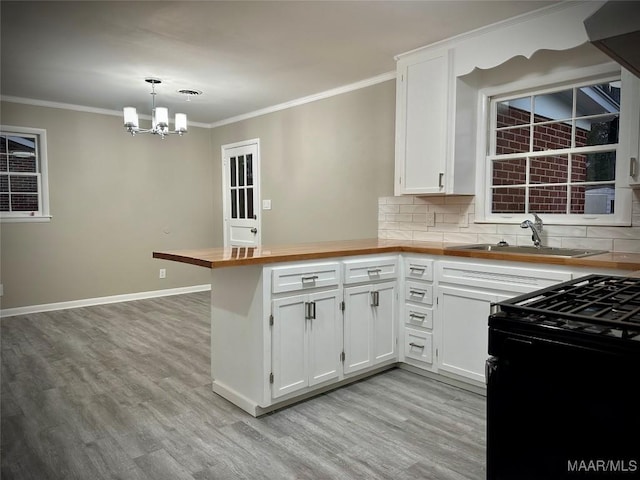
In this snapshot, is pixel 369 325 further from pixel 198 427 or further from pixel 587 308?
pixel 587 308

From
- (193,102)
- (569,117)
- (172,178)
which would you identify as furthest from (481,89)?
(172,178)

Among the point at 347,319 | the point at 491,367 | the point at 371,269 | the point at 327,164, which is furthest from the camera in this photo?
the point at 327,164

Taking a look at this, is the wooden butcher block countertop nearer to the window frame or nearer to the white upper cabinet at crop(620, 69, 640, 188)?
the window frame

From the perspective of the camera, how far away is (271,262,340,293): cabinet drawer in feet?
7.96

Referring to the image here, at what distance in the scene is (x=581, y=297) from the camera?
3.94 ft

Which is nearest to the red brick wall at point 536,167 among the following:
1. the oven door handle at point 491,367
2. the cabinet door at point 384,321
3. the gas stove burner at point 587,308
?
the cabinet door at point 384,321

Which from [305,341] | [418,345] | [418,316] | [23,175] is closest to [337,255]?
[305,341]

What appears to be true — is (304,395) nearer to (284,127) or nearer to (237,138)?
(284,127)

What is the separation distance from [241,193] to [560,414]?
529 cm

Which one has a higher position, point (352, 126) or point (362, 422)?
point (352, 126)

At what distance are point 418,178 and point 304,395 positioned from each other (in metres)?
1.75

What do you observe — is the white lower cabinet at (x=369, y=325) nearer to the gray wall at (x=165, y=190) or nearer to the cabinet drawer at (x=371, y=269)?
the cabinet drawer at (x=371, y=269)

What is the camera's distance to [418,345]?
3.00m

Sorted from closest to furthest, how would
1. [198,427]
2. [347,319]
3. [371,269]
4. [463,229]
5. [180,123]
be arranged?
1. [198,427]
2. [347,319]
3. [371,269]
4. [463,229]
5. [180,123]
